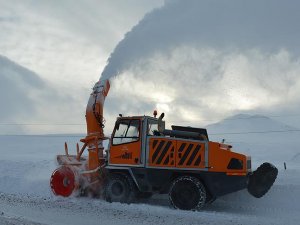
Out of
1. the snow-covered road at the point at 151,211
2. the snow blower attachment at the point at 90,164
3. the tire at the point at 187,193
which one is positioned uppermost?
the snow blower attachment at the point at 90,164

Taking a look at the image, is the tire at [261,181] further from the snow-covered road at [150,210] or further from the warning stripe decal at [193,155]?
the warning stripe decal at [193,155]

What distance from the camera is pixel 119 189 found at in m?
11.1

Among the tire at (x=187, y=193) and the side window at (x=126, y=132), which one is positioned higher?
the side window at (x=126, y=132)

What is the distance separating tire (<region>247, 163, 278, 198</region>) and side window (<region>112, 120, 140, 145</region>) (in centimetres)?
318

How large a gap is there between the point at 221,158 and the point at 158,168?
1620 mm

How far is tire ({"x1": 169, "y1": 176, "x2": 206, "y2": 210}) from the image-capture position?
1011 centimetres

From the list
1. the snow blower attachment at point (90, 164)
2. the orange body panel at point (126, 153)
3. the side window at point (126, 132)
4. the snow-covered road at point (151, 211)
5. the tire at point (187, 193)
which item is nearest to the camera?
the snow-covered road at point (151, 211)

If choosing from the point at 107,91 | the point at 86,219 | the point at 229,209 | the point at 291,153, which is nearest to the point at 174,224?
the point at 86,219

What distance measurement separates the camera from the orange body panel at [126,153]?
1078 centimetres

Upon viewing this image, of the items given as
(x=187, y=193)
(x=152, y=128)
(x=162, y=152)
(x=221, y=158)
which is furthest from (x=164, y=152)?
(x=221, y=158)

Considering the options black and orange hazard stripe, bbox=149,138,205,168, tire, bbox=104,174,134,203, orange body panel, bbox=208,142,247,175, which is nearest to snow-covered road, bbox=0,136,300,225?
tire, bbox=104,174,134,203

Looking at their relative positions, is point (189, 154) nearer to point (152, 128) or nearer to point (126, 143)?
point (152, 128)

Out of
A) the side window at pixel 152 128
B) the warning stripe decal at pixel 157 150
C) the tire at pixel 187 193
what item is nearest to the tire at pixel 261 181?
the tire at pixel 187 193

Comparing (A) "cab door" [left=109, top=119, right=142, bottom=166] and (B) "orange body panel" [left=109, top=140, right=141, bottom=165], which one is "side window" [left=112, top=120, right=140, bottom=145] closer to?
(A) "cab door" [left=109, top=119, right=142, bottom=166]
